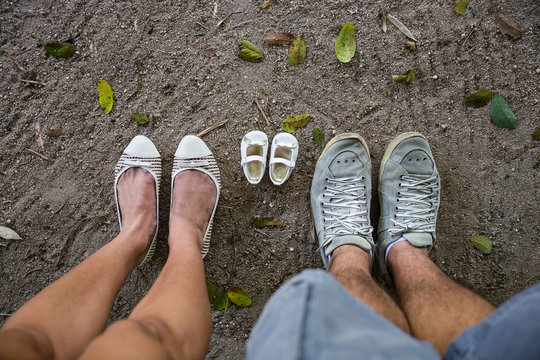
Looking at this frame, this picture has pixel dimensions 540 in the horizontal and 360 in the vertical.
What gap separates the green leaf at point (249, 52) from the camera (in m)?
1.67

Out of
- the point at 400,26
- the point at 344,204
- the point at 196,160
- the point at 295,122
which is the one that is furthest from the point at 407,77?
the point at 196,160

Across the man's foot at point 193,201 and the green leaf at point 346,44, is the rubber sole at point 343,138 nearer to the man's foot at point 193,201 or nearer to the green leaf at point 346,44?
the green leaf at point 346,44

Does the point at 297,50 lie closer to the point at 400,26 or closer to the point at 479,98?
the point at 400,26

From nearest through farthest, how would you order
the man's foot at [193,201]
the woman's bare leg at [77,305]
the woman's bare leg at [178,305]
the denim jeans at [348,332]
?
1. the denim jeans at [348,332]
2. the woman's bare leg at [178,305]
3. the woman's bare leg at [77,305]
4. the man's foot at [193,201]

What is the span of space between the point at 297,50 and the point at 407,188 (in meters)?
0.90

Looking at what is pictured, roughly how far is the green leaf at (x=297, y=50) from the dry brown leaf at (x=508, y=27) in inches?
38.9

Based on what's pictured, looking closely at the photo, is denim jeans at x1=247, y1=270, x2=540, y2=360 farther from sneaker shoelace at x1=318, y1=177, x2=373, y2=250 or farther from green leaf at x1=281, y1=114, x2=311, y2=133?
green leaf at x1=281, y1=114, x2=311, y2=133

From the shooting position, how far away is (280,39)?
1.67 meters

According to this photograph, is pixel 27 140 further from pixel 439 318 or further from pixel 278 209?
pixel 439 318

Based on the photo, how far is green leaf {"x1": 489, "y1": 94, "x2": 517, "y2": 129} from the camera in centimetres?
160

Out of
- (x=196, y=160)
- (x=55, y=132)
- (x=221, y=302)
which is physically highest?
(x=55, y=132)

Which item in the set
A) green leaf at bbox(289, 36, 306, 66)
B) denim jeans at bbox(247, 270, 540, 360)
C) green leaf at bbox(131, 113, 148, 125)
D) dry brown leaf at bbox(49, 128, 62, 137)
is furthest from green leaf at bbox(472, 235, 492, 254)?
dry brown leaf at bbox(49, 128, 62, 137)

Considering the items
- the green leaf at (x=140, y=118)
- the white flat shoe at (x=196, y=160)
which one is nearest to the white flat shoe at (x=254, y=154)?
the white flat shoe at (x=196, y=160)

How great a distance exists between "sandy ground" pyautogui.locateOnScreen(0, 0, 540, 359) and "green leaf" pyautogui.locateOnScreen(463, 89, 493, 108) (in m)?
0.03
